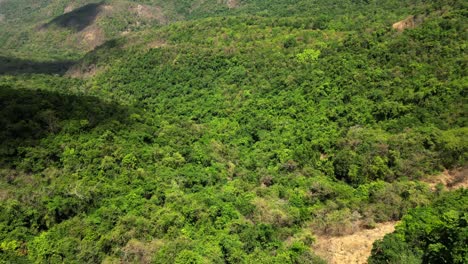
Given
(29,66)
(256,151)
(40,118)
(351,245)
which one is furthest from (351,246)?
(29,66)

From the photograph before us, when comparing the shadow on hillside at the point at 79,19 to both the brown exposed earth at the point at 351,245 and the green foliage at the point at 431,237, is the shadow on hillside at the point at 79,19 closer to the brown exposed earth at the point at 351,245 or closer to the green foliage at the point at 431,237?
the brown exposed earth at the point at 351,245

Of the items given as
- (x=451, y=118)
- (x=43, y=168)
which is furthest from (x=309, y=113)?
(x=43, y=168)

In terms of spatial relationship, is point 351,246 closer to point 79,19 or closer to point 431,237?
point 431,237

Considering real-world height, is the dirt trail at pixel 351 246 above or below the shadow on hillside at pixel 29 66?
below

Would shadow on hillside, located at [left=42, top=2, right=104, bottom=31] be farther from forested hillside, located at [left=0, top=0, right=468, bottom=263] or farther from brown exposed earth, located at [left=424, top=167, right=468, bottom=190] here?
brown exposed earth, located at [left=424, top=167, right=468, bottom=190]

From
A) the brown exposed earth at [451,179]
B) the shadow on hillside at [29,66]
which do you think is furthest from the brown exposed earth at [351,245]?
the shadow on hillside at [29,66]
